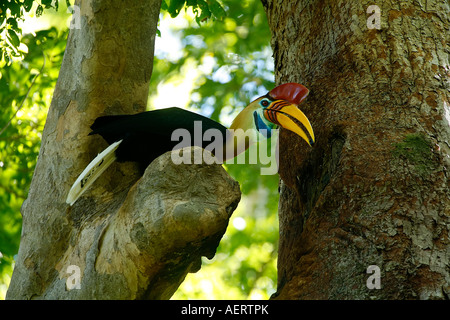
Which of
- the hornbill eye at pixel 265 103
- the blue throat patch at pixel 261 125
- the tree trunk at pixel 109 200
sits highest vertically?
the hornbill eye at pixel 265 103

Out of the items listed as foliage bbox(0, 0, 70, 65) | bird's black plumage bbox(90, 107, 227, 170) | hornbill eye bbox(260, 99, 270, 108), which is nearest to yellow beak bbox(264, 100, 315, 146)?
hornbill eye bbox(260, 99, 270, 108)

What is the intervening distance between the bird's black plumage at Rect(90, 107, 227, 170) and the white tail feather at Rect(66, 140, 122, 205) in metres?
0.07

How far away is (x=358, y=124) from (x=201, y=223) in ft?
2.86

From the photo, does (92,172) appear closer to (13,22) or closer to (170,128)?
(170,128)

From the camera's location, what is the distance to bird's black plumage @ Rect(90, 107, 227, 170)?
9.27ft

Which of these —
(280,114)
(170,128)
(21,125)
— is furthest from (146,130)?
(21,125)

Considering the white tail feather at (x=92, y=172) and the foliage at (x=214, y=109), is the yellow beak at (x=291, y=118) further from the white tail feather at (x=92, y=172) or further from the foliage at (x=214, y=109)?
the foliage at (x=214, y=109)

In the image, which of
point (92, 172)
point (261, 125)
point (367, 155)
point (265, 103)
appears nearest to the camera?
point (367, 155)

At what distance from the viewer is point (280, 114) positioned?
289 centimetres

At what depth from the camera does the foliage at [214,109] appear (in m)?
4.95

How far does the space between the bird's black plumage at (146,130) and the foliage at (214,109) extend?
1.93m

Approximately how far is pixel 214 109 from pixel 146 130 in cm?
303

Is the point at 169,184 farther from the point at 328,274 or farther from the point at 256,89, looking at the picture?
the point at 256,89

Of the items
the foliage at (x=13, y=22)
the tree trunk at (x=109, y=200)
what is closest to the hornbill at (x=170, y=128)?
the tree trunk at (x=109, y=200)
